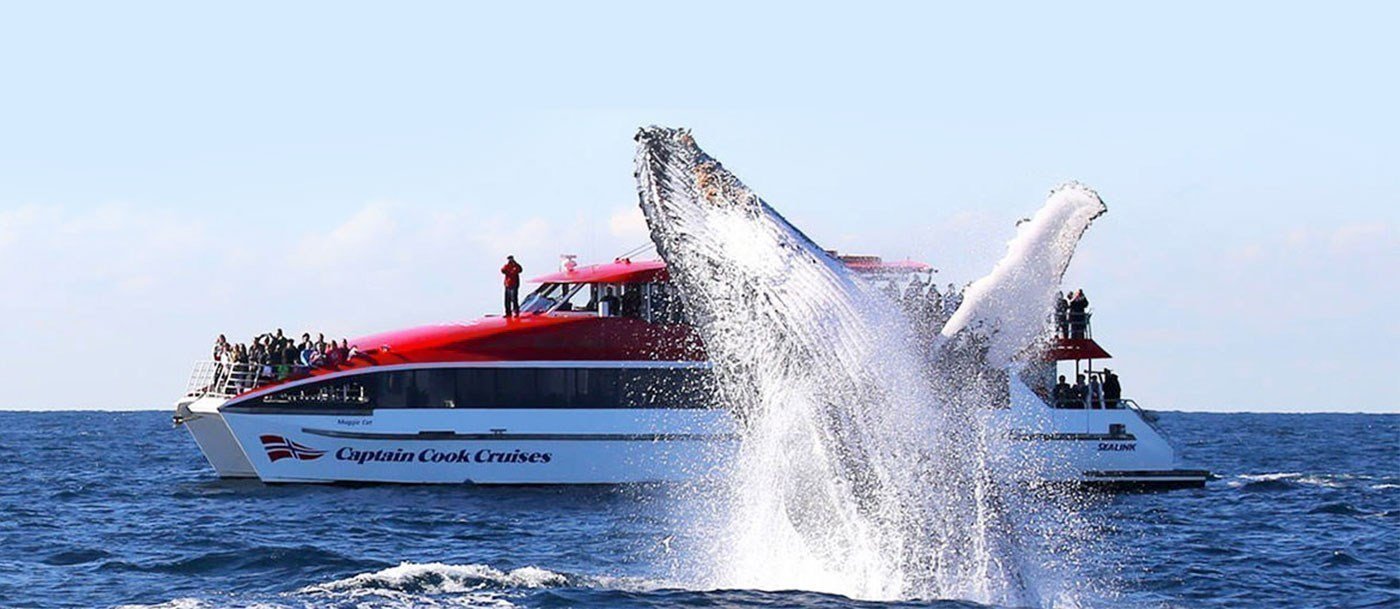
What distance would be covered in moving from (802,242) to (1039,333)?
168 cm

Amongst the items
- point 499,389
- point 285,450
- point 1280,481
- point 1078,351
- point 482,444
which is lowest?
point 1280,481

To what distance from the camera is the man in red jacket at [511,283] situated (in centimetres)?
3347

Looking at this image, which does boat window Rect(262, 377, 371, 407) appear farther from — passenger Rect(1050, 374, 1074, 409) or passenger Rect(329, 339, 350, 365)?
passenger Rect(1050, 374, 1074, 409)

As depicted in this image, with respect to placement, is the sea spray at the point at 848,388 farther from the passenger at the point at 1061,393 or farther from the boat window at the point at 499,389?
the passenger at the point at 1061,393

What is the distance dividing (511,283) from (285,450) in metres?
4.98

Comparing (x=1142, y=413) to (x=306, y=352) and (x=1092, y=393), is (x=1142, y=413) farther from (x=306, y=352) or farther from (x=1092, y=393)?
(x=306, y=352)

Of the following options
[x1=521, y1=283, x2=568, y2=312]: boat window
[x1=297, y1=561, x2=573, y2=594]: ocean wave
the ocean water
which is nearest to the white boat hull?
the ocean water

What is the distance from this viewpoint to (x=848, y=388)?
485 inches

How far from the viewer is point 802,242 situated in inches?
463

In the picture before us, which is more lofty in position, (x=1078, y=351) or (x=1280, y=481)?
(x=1078, y=351)

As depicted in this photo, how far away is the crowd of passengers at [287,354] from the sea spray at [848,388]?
1849cm

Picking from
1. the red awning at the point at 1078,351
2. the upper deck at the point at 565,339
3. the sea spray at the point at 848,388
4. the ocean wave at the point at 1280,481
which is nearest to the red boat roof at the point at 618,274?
the upper deck at the point at 565,339

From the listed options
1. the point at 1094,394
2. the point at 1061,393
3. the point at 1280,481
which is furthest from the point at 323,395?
the point at 1280,481

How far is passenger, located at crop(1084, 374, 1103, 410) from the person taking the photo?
34.3 metres
